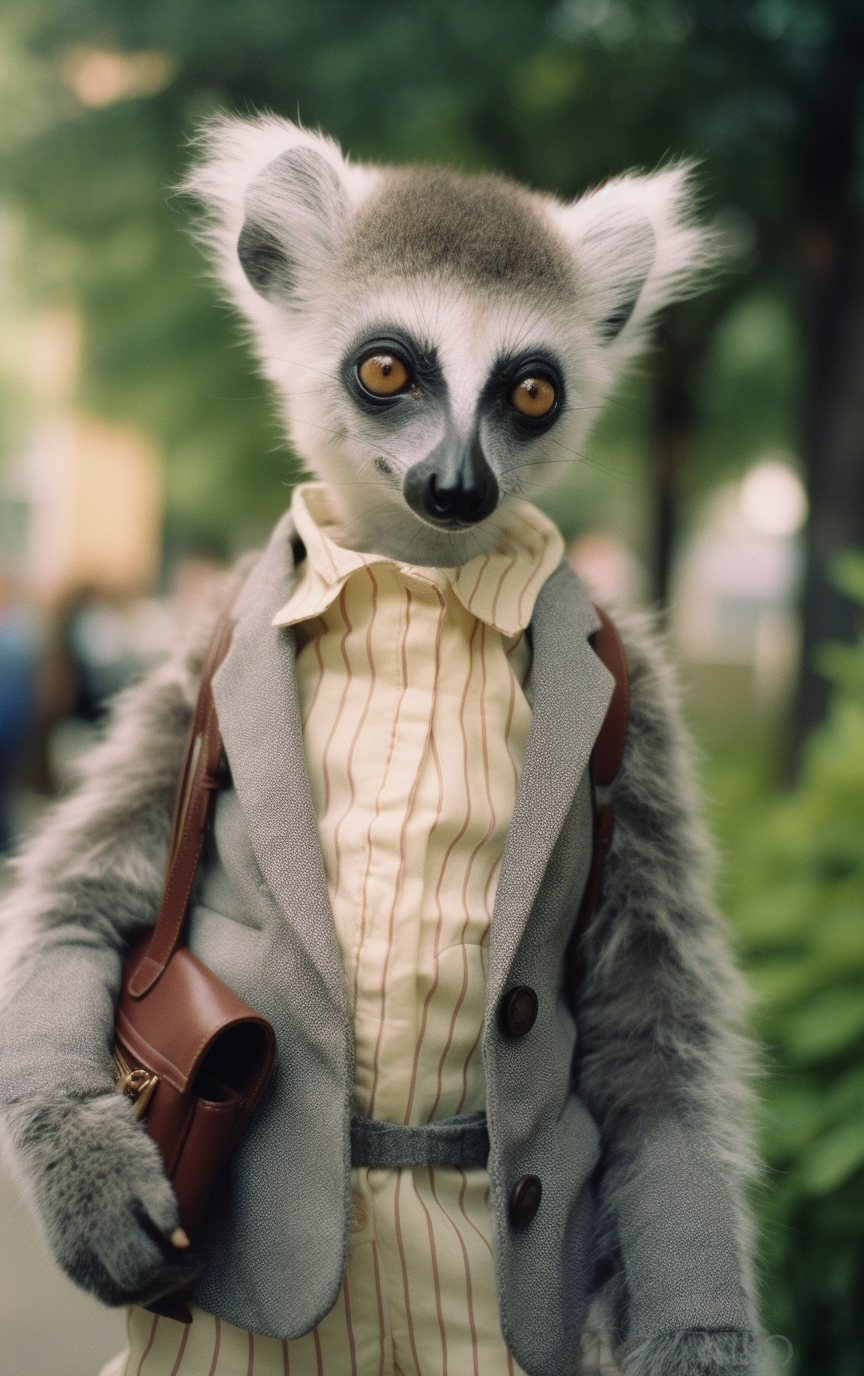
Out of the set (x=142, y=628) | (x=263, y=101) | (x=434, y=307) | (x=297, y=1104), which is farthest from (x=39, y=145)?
(x=142, y=628)

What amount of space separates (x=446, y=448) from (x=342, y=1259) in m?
1.08

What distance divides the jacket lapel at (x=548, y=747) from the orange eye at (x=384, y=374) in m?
0.39

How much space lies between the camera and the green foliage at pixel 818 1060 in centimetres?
293

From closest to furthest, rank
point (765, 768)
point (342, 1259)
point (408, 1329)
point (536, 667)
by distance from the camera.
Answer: point (342, 1259) → point (408, 1329) → point (536, 667) → point (765, 768)

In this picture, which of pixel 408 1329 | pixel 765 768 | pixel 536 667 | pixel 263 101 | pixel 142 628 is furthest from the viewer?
pixel 142 628

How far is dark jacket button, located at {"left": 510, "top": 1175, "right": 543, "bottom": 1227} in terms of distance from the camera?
5.23 feet

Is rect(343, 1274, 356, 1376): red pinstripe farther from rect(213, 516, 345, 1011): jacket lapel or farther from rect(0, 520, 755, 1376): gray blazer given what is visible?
rect(213, 516, 345, 1011): jacket lapel

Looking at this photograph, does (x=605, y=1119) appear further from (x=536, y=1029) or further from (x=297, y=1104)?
(x=297, y=1104)

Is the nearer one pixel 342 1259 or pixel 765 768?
pixel 342 1259

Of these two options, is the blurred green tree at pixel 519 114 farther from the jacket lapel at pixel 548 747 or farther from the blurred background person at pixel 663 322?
the jacket lapel at pixel 548 747

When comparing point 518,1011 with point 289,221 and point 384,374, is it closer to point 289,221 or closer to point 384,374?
point 384,374

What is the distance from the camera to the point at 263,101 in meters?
5.76

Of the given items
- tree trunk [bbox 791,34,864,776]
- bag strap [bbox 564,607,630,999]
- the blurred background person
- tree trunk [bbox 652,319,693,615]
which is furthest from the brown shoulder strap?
tree trunk [bbox 652,319,693,615]

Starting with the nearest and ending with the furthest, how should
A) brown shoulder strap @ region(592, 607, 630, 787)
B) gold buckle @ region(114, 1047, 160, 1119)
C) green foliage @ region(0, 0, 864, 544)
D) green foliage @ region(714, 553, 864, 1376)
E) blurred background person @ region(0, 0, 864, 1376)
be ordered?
gold buckle @ region(114, 1047, 160, 1119) < brown shoulder strap @ region(592, 607, 630, 787) < green foliage @ region(714, 553, 864, 1376) < blurred background person @ region(0, 0, 864, 1376) < green foliage @ region(0, 0, 864, 544)
